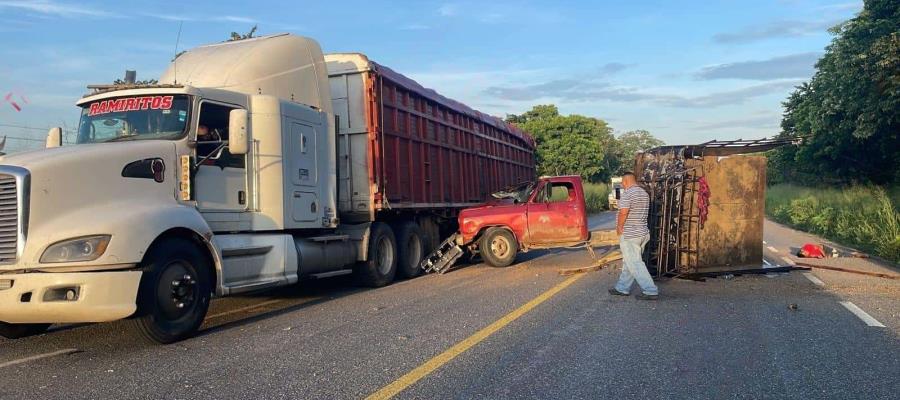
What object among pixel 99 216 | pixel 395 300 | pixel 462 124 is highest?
pixel 462 124

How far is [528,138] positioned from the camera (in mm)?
20984

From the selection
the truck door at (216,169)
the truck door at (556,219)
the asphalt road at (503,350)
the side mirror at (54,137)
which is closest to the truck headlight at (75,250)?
the asphalt road at (503,350)

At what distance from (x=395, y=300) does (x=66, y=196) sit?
4.46 m

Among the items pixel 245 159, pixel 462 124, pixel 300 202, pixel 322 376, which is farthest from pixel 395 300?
pixel 462 124

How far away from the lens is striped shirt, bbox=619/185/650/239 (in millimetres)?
9117

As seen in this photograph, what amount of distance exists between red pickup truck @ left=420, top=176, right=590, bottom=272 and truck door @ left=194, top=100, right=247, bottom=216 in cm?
540

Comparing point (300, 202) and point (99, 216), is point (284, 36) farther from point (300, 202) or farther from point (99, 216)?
point (99, 216)

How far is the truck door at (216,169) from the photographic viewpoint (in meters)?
7.59

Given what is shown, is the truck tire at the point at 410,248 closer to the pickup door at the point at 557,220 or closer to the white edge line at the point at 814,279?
the pickup door at the point at 557,220

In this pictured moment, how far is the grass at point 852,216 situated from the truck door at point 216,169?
12.6m

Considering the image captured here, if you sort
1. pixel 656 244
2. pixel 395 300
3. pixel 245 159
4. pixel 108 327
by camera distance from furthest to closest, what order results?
pixel 656 244
pixel 395 300
pixel 245 159
pixel 108 327

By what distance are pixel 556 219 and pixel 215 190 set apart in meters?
6.98

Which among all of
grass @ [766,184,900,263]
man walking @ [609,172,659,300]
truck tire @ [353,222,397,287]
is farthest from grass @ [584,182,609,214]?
man walking @ [609,172,659,300]

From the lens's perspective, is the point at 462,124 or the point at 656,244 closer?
the point at 656,244
